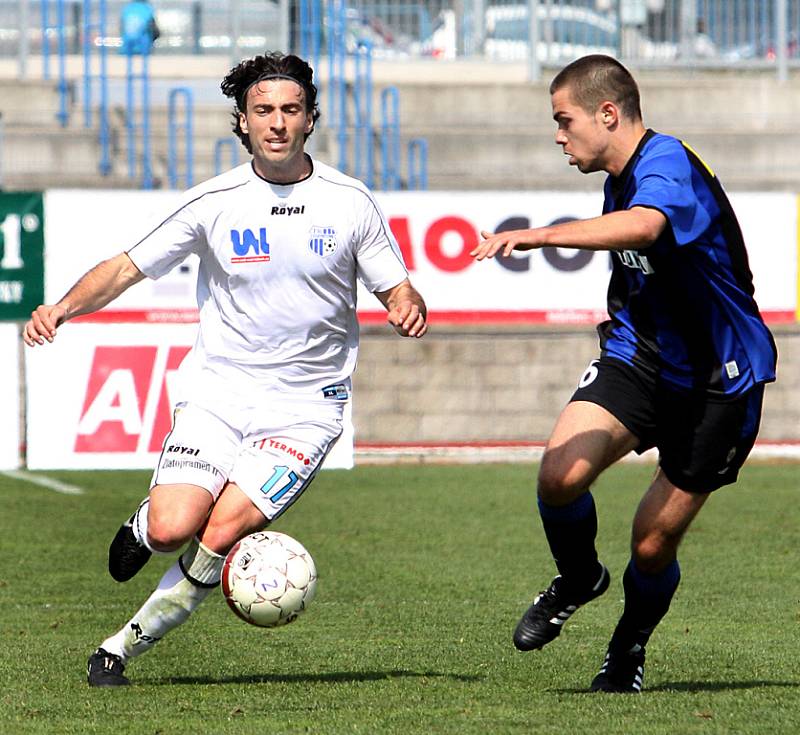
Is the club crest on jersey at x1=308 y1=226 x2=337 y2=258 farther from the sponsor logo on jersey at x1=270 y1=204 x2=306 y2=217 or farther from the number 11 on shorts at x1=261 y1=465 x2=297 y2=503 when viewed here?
the number 11 on shorts at x1=261 y1=465 x2=297 y2=503

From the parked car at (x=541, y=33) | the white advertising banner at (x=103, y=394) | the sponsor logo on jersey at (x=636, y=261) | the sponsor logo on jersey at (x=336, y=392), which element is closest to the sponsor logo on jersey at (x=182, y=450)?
the sponsor logo on jersey at (x=336, y=392)

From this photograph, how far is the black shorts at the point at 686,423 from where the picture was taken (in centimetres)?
591

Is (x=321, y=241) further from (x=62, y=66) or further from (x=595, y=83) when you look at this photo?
(x=62, y=66)

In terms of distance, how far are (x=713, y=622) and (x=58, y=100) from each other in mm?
14178

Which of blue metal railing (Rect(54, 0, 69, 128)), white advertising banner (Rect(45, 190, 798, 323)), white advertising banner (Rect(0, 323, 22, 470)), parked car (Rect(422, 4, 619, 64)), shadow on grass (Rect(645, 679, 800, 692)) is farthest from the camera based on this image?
parked car (Rect(422, 4, 619, 64))

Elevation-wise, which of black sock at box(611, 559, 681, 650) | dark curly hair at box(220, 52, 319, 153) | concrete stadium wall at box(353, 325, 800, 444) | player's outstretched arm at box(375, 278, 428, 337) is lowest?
concrete stadium wall at box(353, 325, 800, 444)

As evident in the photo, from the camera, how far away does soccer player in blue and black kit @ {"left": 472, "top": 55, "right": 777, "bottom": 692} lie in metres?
5.79

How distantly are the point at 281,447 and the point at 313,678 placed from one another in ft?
3.03

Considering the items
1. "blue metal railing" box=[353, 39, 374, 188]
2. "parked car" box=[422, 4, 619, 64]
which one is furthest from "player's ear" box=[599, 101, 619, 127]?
"parked car" box=[422, 4, 619, 64]

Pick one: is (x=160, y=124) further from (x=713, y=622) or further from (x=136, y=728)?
(x=136, y=728)

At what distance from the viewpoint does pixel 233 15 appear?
20.6 meters

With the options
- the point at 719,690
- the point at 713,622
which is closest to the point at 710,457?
the point at 719,690

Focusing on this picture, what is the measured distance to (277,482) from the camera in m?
6.10

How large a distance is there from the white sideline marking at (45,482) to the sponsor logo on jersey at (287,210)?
721 cm
